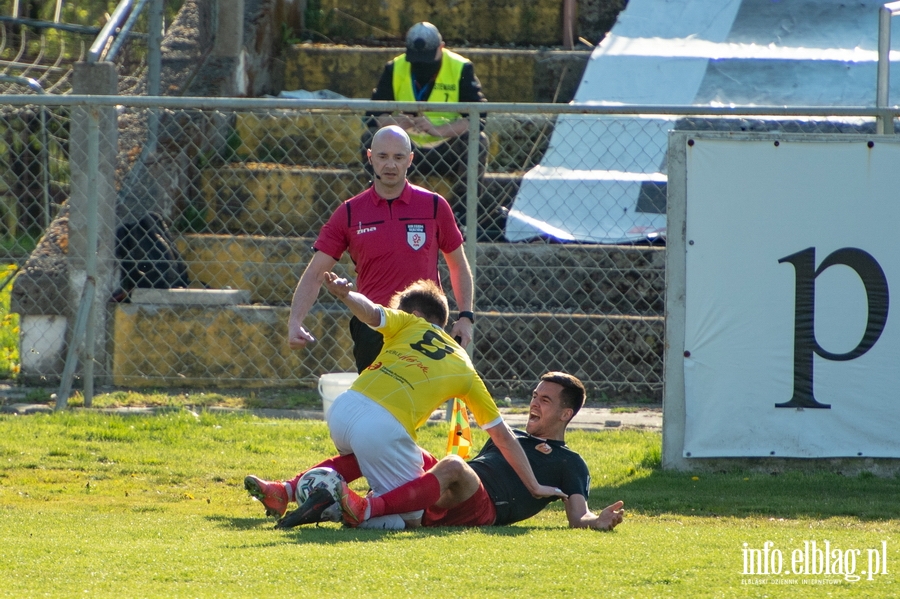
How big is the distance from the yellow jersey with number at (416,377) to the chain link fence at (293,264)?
2758 mm

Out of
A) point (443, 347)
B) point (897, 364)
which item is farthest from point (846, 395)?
point (443, 347)

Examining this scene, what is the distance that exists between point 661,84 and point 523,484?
6784 millimetres

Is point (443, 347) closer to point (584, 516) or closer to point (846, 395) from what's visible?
point (584, 516)

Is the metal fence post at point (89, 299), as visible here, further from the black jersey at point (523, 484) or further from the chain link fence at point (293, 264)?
the black jersey at point (523, 484)

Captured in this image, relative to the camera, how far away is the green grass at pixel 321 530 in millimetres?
3395

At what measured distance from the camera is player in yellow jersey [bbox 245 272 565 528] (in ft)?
15.0

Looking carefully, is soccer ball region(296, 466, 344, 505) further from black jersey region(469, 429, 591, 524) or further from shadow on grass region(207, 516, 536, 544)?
black jersey region(469, 429, 591, 524)

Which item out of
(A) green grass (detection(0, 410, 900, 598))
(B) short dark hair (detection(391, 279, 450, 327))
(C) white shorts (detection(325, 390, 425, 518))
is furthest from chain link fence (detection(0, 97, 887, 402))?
(C) white shorts (detection(325, 390, 425, 518))

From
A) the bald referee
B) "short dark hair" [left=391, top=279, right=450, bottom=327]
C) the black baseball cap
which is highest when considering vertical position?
the black baseball cap

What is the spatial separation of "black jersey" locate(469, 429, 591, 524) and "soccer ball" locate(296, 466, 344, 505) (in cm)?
67

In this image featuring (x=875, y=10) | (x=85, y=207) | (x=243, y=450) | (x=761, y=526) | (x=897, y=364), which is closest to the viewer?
(x=761, y=526)

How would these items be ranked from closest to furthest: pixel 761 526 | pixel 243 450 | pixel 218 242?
pixel 761 526, pixel 243 450, pixel 218 242

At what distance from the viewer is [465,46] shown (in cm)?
1201

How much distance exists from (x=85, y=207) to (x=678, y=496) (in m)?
4.89
